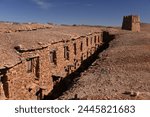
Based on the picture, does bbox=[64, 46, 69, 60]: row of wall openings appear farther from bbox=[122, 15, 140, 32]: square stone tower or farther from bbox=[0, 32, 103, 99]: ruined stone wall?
bbox=[122, 15, 140, 32]: square stone tower

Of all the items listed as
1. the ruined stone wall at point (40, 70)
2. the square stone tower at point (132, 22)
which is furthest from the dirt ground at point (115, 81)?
the square stone tower at point (132, 22)

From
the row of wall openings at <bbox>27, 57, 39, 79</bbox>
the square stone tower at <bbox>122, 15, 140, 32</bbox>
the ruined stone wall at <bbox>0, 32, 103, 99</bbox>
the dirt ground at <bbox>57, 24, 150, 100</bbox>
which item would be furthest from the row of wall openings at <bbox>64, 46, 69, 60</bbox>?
the square stone tower at <bbox>122, 15, 140, 32</bbox>

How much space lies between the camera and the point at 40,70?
17906 mm

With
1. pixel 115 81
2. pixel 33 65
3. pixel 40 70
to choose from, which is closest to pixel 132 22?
pixel 40 70

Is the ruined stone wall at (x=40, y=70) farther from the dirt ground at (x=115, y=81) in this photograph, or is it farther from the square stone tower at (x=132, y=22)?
the square stone tower at (x=132, y=22)

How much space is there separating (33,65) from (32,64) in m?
0.11

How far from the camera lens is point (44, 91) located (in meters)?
18.3

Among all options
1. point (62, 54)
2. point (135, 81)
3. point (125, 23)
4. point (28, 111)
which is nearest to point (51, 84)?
point (62, 54)

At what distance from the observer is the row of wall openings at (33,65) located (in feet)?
55.9

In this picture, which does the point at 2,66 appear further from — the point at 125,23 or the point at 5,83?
the point at 125,23

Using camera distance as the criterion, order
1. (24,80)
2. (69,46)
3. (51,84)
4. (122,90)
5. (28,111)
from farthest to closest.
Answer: (69,46) < (51,84) < (24,80) < (122,90) < (28,111)

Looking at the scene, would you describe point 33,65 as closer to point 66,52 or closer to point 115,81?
point 115,81

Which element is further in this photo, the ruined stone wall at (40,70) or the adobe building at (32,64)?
the ruined stone wall at (40,70)

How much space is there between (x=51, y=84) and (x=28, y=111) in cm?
1113
